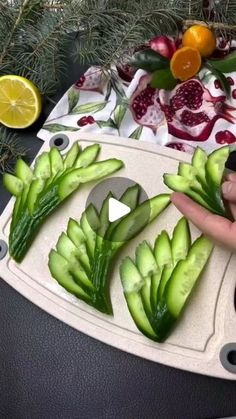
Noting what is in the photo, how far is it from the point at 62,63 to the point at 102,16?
11cm

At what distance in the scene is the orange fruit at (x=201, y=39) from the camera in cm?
85

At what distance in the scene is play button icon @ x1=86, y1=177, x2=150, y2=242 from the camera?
2.39ft

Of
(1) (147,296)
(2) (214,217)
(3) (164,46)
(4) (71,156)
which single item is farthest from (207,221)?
(3) (164,46)

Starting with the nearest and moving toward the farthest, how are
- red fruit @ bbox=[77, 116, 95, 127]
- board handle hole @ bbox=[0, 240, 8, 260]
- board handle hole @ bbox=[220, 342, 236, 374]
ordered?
board handle hole @ bbox=[220, 342, 236, 374], board handle hole @ bbox=[0, 240, 8, 260], red fruit @ bbox=[77, 116, 95, 127]

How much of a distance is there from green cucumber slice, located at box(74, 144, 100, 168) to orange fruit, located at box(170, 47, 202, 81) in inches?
7.3

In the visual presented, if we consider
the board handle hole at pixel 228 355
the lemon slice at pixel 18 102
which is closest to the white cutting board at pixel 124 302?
the board handle hole at pixel 228 355

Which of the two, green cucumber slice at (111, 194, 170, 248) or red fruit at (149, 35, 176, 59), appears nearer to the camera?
green cucumber slice at (111, 194, 170, 248)

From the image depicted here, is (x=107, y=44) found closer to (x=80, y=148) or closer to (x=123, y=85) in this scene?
(x=123, y=85)

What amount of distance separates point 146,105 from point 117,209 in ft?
0.68

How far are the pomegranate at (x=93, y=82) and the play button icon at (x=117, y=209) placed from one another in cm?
21

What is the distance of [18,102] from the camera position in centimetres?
85

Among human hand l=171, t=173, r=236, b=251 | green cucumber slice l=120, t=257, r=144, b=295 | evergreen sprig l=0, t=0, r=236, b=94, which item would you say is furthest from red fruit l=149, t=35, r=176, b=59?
green cucumber slice l=120, t=257, r=144, b=295

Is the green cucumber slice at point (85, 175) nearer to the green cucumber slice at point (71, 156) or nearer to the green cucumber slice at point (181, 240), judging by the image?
the green cucumber slice at point (71, 156)

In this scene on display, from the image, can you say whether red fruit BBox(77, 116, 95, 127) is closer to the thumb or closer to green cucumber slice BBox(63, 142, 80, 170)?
green cucumber slice BBox(63, 142, 80, 170)
